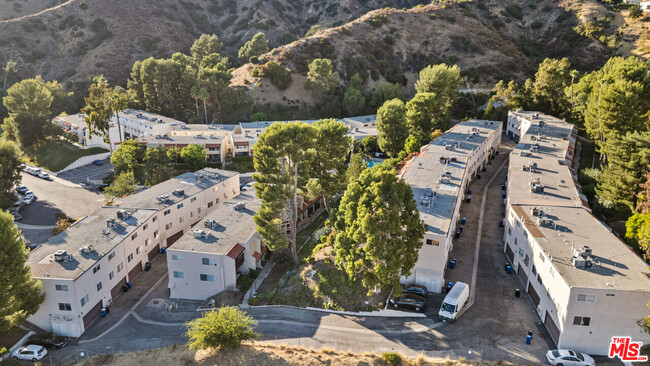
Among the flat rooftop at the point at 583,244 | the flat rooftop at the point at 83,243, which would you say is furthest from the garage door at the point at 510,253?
the flat rooftop at the point at 83,243

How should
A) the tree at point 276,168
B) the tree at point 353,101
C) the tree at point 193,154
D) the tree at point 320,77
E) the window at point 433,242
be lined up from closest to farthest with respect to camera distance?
the window at point 433,242 < the tree at point 276,168 < the tree at point 193,154 < the tree at point 320,77 < the tree at point 353,101

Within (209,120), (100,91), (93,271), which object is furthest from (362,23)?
(93,271)

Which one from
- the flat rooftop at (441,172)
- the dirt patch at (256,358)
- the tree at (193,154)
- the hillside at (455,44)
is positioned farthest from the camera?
the hillside at (455,44)

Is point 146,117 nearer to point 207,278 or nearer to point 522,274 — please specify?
point 207,278

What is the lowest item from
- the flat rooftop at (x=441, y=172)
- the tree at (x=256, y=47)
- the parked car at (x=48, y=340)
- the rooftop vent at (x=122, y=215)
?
the parked car at (x=48, y=340)

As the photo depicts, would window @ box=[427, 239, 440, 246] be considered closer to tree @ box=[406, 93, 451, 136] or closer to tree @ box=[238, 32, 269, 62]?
tree @ box=[406, 93, 451, 136]

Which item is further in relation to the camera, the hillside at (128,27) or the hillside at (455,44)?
the hillside at (128,27)

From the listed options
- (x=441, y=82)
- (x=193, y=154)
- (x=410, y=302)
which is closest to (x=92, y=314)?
(x=410, y=302)

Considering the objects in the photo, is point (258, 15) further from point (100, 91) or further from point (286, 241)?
point (286, 241)

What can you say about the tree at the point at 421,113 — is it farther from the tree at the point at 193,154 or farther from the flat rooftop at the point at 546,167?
the tree at the point at 193,154
